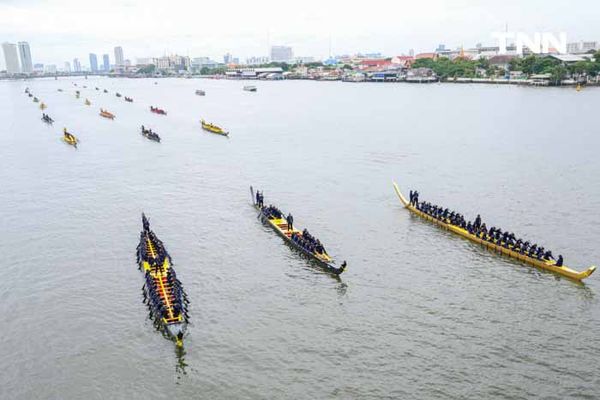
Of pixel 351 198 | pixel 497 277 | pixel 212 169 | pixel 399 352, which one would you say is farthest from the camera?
pixel 212 169

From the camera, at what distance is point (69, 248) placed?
40.8 metres

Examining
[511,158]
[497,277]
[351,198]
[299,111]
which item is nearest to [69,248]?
[351,198]

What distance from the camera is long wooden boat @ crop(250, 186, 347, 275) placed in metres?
34.1

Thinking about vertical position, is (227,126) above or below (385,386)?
above

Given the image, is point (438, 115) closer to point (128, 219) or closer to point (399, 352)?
point (128, 219)

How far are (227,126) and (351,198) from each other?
2453 inches

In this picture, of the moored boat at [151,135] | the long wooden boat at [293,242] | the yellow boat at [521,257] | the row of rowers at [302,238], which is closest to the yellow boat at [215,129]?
the moored boat at [151,135]

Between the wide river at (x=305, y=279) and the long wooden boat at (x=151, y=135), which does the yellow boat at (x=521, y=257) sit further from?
Result: the long wooden boat at (x=151, y=135)

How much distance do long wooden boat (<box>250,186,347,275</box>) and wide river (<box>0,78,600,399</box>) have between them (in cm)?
74

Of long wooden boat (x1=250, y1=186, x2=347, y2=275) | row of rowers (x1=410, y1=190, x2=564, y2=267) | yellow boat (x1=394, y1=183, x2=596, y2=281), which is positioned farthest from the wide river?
row of rowers (x1=410, y1=190, x2=564, y2=267)

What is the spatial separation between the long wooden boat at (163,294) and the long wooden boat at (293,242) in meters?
9.26

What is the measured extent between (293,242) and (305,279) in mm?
5204

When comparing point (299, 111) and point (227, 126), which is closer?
point (227, 126)

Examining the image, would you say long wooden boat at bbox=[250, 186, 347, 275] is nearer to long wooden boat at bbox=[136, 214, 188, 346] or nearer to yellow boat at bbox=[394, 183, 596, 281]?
long wooden boat at bbox=[136, 214, 188, 346]
